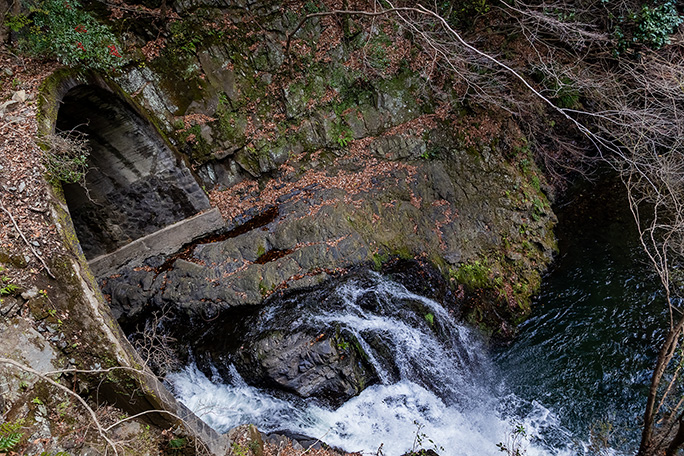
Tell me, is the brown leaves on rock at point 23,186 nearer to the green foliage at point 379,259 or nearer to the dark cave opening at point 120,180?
the dark cave opening at point 120,180

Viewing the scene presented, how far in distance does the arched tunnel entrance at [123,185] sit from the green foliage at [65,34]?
0.69 meters

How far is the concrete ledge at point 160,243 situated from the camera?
731 cm

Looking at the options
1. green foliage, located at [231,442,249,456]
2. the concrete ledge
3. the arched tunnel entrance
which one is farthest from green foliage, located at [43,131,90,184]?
green foliage, located at [231,442,249,456]

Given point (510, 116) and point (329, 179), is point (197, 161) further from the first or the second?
point (510, 116)

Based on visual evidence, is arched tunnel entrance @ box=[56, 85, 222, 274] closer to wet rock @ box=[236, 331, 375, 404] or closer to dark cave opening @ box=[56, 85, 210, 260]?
dark cave opening @ box=[56, 85, 210, 260]

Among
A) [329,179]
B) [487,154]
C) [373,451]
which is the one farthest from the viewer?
[487,154]

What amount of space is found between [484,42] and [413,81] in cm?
201

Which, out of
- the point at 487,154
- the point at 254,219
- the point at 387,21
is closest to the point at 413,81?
the point at 387,21

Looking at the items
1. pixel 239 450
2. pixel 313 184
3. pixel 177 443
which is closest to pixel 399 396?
pixel 239 450

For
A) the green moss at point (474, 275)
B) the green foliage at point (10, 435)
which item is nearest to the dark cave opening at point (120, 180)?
the green foliage at point (10, 435)

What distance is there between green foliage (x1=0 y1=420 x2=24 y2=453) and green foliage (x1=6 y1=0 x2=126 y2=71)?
5330 mm

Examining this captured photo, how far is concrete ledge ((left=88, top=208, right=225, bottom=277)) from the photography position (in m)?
7.31

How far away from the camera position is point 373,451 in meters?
5.26

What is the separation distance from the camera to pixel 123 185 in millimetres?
7164
